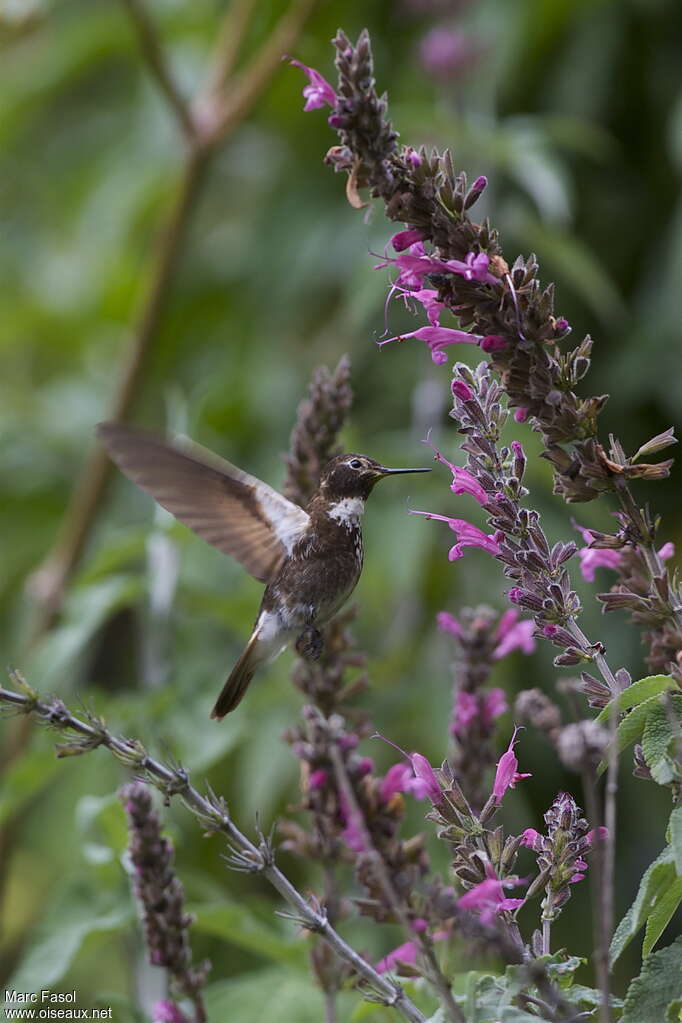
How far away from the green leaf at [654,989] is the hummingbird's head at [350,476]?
0.90m

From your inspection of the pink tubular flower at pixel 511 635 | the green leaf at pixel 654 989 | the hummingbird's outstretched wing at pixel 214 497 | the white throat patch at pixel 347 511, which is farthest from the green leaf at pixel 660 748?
the white throat patch at pixel 347 511

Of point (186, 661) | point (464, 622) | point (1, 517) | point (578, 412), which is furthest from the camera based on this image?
point (1, 517)

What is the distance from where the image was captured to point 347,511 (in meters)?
1.85

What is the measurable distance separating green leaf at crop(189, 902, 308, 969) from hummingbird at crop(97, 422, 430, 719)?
273 millimetres

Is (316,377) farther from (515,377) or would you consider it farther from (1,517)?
(1,517)

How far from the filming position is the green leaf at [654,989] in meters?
0.98

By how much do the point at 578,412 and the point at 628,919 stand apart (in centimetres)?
49

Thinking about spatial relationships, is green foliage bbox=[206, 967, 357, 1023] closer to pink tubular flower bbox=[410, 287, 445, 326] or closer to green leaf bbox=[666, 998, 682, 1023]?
green leaf bbox=[666, 998, 682, 1023]

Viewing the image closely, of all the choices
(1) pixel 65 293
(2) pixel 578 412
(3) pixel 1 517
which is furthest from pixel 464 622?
(1) pixel 65 293

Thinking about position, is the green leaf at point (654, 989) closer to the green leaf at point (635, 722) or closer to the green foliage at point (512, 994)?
the green foliage at point (512, 994)

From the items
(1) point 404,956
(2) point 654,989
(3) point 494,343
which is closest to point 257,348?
(3) point 494,343

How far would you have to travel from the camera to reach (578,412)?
1214 mm

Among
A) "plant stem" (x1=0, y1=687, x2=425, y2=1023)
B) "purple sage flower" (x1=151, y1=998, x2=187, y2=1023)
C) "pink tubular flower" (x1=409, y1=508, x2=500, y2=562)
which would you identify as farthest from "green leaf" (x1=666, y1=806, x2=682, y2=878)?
"purple sage flower" (x1=151, y1=998, x2=187, y2=1023)

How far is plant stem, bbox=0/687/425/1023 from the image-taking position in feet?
3.28
